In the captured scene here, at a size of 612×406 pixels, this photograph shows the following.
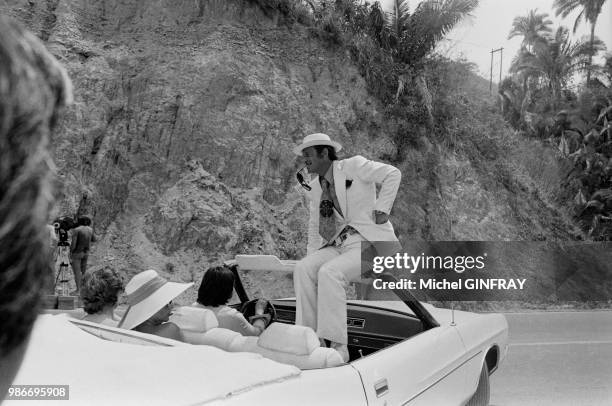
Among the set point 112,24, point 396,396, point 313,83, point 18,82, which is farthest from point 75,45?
point 18,82

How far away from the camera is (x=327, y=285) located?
3586mm

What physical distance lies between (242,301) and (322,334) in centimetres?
100

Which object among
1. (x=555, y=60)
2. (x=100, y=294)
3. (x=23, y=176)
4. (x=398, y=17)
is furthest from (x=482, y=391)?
(x=555, y=60)

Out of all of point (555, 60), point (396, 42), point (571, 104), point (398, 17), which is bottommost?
point (396, 42)

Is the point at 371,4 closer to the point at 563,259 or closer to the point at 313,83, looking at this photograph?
the point at 313,83

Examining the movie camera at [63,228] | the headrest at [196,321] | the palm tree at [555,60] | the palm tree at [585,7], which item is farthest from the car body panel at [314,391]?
the palm tree at [555,60]

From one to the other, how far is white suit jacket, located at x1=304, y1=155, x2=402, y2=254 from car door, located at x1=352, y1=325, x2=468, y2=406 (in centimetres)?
85

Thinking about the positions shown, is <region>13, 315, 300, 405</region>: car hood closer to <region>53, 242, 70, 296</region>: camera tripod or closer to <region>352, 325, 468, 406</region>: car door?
<region>352, 325, 468, 406</region>: car door

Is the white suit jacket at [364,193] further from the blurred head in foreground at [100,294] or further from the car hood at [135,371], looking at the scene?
the car hood at [135,371]

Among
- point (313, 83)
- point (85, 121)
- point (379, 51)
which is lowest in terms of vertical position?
point (85, 121)

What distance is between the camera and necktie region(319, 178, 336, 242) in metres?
4.18

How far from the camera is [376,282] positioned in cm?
383

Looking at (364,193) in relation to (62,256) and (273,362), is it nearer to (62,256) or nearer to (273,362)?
(273,362)

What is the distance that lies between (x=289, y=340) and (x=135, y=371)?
799mm
